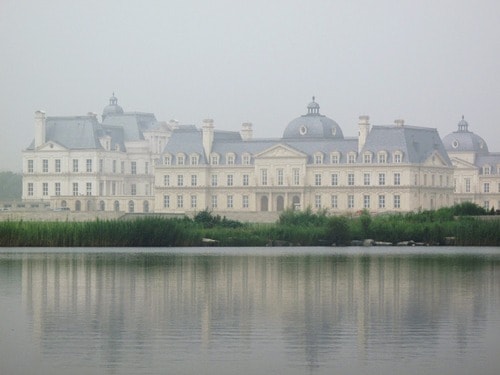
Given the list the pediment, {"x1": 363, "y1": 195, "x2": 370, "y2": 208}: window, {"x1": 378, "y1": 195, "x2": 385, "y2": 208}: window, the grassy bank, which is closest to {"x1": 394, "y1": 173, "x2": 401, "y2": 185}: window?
{"x1": 378, "y1": 195, "x2": 385, "y2": 208}: window

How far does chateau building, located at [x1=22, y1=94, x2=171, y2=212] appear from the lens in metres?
128

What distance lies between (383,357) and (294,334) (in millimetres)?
2590

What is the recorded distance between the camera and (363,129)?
399 ft

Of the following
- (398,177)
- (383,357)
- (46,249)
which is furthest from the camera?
(398,177)

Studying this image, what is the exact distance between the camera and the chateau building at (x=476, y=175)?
431ft

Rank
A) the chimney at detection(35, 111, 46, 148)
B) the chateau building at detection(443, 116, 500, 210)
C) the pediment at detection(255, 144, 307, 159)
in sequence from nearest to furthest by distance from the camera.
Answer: the pediment at detection(255, 144, 307, 159) < the chateau building at detection(443, 116, 500, 210) < the chimney at detection(35, 111, 46, 148)

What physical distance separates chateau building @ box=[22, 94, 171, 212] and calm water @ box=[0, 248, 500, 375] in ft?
287

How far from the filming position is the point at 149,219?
58.3 m

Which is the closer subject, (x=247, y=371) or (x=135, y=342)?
(x=247, y=371)

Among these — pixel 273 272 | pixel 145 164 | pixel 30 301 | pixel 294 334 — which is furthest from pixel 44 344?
pixel 145 164

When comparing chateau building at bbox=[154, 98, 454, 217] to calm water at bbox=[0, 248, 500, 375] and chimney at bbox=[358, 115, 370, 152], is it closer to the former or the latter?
chimney at bbox=[358, 115, 370, 152]

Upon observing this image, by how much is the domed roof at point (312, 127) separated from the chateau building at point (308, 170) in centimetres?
9

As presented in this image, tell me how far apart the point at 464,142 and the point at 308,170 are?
2421 centimetres

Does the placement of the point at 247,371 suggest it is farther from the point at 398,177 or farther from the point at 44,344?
the point at 398,177
